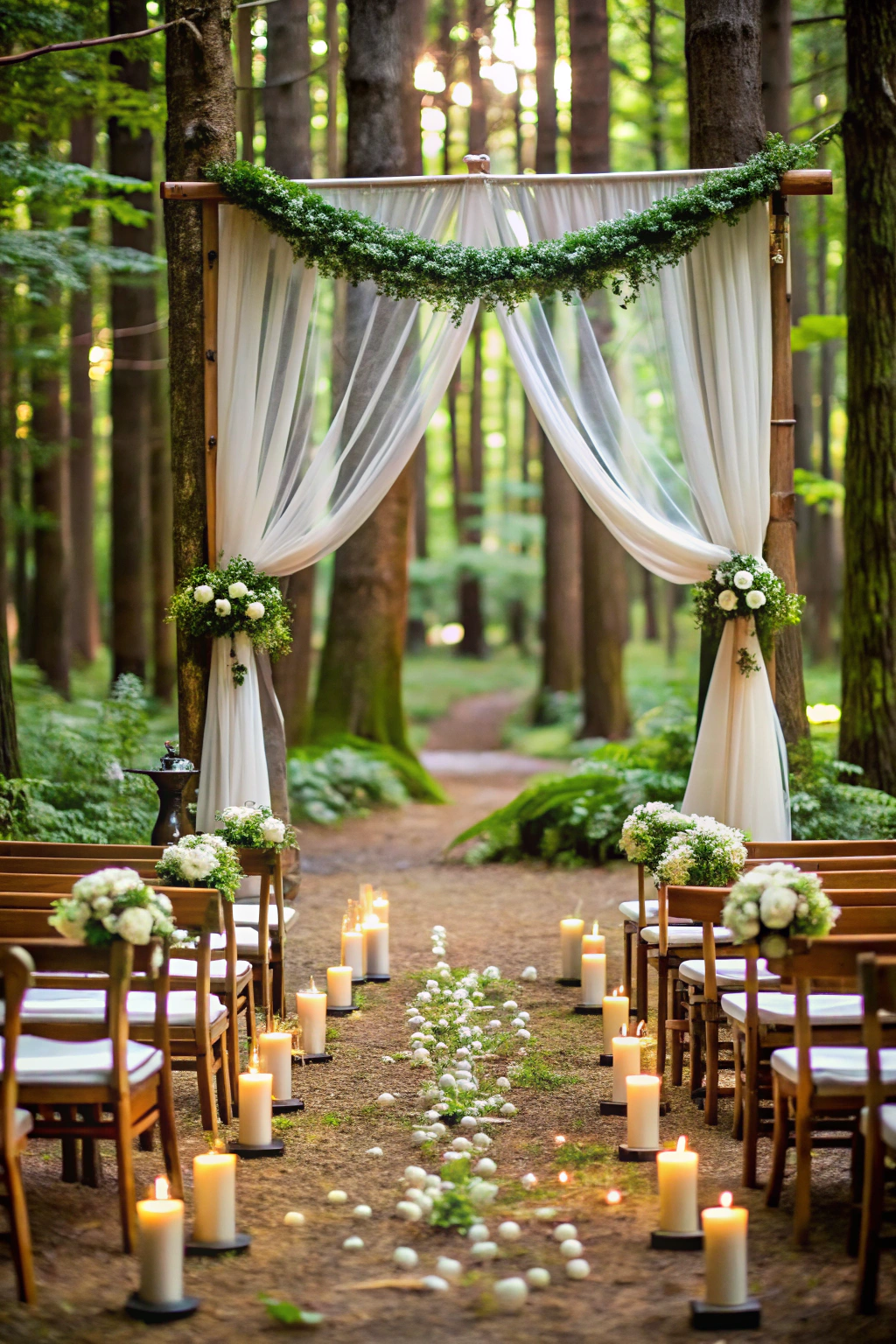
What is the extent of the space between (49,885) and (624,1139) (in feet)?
7.72

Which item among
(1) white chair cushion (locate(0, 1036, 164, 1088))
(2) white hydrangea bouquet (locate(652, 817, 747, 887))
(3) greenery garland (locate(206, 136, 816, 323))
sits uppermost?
(3) greenery garland (locate(206, 136, 816, 323))

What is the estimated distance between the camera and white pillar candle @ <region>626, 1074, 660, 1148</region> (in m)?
4.23

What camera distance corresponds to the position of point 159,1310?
321cm

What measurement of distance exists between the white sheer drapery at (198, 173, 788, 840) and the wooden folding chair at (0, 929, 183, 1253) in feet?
9.86

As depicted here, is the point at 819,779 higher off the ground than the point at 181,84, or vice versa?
the point at 181,84

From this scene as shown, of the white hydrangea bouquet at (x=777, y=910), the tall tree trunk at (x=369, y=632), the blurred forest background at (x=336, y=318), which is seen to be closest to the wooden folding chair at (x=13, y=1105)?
the white hydrangea bouquet at (x=777, y=910)

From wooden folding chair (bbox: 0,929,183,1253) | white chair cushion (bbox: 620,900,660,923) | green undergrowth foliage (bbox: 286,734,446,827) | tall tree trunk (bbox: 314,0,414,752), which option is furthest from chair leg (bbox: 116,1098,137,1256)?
tall tree trunk (bbox: 314,0,414,752)

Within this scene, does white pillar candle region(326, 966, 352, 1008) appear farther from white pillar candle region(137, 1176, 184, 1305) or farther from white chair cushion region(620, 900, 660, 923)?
white pillar candle region(137, 1176, 184, 1305)

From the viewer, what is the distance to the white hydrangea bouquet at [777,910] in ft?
12.3

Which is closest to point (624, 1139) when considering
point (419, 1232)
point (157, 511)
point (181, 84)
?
point (419, 1232)

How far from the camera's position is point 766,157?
6.63 metres

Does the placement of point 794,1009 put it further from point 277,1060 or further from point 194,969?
point 194,969

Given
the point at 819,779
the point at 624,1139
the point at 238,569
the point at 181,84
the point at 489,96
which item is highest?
the point at 489,96

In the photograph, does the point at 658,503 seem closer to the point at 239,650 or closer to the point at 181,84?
the point at 239,650
